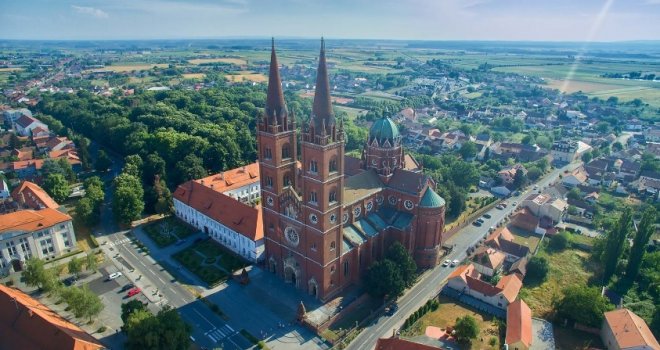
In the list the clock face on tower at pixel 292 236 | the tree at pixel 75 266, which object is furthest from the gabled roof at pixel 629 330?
the tree at pixel 75 266

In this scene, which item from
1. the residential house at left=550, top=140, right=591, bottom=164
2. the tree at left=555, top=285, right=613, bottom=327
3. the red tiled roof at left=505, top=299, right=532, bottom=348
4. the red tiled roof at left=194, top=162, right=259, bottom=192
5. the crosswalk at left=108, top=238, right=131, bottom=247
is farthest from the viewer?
the residential house at left=550, top=140, right=591, bottom=164

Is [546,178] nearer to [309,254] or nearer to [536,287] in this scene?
[536,287]

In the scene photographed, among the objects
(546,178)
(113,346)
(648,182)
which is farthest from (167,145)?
(648,182)

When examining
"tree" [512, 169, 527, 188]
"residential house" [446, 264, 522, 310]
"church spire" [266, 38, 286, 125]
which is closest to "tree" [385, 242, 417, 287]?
"residential house" [446, 264, 522, 310]

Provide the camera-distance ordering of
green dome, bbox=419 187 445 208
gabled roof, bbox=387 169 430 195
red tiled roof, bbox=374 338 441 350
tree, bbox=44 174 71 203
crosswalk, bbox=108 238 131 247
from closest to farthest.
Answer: red tiled roof, bbox=374 338 441 350 → gabled roof, bbox=387 169 430 195 → green dome, bbox=419 187 445 208 → crosswalk, bbox=108 238 131 247 → tree, bbox=44 174 71 203

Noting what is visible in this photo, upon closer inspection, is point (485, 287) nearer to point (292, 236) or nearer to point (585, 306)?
point (585, 306)

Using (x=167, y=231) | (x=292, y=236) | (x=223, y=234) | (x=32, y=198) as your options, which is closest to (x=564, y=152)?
(x=292, y=236)

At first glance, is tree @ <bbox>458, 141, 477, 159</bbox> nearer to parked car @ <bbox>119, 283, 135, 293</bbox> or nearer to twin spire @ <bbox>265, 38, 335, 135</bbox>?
twin spire @ <bbox>265, 38, 335, 135</bbox>
